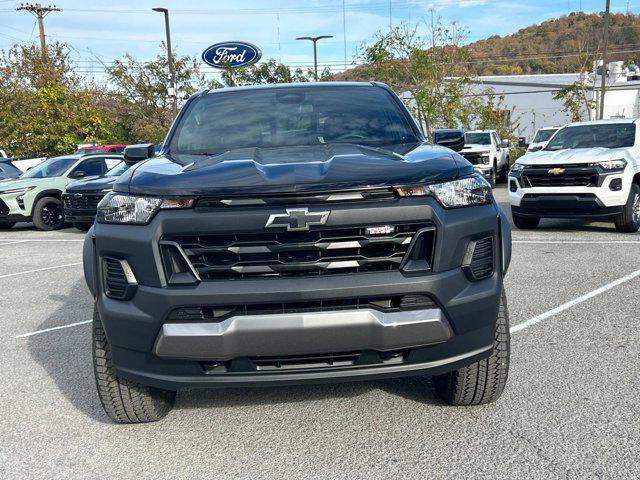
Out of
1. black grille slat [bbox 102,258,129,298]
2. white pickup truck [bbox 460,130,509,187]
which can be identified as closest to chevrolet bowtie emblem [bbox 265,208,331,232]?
black grille slat [bbox 102,258,129,298]

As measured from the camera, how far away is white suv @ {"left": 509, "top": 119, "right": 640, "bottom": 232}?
32.1 ft

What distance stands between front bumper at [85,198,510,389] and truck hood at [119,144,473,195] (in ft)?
0.40

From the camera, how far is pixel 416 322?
9.43 ft

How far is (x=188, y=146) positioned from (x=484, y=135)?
19003 millimetres

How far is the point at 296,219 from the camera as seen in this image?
113 inches

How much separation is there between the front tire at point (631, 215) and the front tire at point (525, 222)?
1.33m

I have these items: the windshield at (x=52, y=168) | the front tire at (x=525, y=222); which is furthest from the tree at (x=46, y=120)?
the front tire at (x=525, y=222)

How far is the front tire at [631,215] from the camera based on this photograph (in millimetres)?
9938

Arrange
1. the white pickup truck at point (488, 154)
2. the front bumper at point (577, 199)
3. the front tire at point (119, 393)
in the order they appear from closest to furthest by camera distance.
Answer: the front tire at point (119, 393)
the front bumper at point (577, 199)
the white pickup truck at point (488, 154)

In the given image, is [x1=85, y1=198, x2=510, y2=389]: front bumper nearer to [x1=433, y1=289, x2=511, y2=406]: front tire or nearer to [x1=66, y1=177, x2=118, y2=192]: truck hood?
[x1=433, y1=289, x2=511, y2=406]: front tire

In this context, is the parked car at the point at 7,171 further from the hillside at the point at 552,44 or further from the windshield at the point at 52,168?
the hillside at the point at 552,44

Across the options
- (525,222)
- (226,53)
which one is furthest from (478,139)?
(226,53)

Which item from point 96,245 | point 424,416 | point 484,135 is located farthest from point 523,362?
point 484,135

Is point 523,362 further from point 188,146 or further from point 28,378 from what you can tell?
point 28,378
